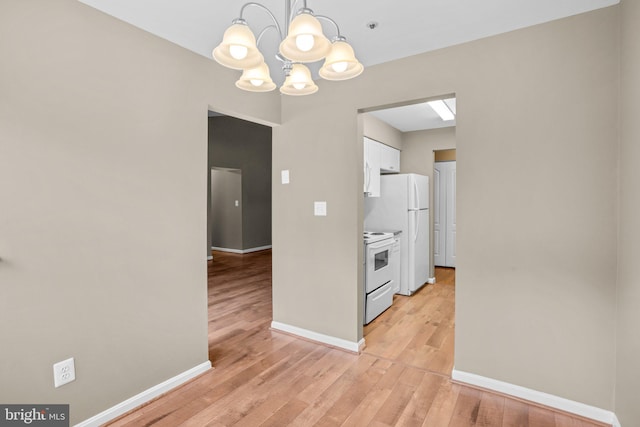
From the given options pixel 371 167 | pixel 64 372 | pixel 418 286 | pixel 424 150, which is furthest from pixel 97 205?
pixel 424 150

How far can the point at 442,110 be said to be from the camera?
3.92 metres

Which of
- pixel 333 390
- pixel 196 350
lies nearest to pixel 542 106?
pixel 333 390

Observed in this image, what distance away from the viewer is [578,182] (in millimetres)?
2029

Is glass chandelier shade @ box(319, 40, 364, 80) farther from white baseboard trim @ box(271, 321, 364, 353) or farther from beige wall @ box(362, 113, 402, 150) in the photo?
beige wall @ box(362, 113, 402, 150)

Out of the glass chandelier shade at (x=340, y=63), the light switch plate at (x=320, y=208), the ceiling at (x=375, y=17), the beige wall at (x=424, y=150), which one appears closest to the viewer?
the glass chandelier shade at (x=340, y=63)

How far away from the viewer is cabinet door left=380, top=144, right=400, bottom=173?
465cm

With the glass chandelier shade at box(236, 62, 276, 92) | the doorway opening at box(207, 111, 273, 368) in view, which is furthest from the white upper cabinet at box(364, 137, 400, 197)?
the glass chandelier shade at box(236, 62, 276, 92)

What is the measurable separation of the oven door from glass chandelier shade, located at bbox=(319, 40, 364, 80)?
2170 millimetres

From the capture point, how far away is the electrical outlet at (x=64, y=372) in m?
1.77

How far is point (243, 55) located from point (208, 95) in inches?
51.0

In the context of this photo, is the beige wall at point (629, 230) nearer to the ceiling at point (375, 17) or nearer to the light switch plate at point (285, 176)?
the ceiling at point (375, 17)

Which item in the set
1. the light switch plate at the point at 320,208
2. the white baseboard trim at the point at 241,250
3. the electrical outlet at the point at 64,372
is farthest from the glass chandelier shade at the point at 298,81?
the white baseboard trim at the point at 241,250

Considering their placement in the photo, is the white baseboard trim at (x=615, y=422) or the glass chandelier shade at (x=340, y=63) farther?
the white baseboard trim at (x=615, y=422)

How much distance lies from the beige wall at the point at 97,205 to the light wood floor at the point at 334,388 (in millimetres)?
304
